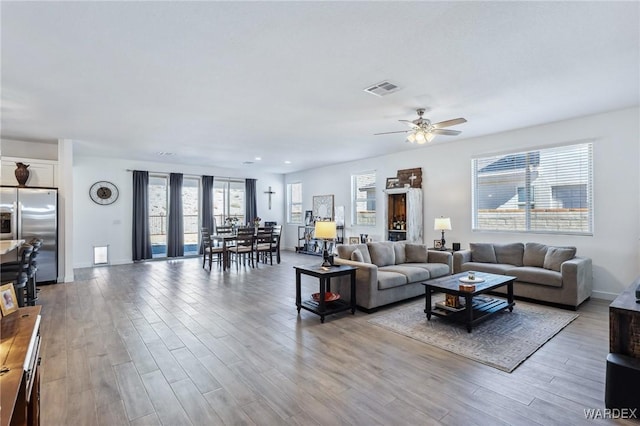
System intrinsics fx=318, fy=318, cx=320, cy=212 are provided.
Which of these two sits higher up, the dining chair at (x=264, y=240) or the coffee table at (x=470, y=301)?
the dining chair at (x=264, y=240)

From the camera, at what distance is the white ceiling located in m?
2.37

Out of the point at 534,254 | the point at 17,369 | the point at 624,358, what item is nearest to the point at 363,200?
the point at 534,254

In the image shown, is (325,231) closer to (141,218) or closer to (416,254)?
(416,254)

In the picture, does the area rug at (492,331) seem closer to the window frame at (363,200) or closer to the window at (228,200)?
the window frame at (363,200)

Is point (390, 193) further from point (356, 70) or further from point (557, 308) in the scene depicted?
point (356, 70)

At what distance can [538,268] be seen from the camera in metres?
4.87

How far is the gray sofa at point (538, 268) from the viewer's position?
14.1ft

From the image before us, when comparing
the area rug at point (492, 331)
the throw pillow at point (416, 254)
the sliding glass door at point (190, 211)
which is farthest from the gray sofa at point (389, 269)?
the sliding glass door at point (190, 211)

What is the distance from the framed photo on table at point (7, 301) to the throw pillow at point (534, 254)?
6.13 m

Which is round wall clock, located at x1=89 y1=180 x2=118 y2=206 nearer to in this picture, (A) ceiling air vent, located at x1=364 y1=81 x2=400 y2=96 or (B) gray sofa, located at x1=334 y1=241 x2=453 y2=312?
(B) gray sofa, located at x1=334 y1=241 x2=453 y2=312

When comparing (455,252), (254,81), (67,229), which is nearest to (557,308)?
(455,252)

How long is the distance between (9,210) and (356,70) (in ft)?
21.6

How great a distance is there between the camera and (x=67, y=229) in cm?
625

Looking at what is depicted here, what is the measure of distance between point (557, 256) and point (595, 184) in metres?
1.31
